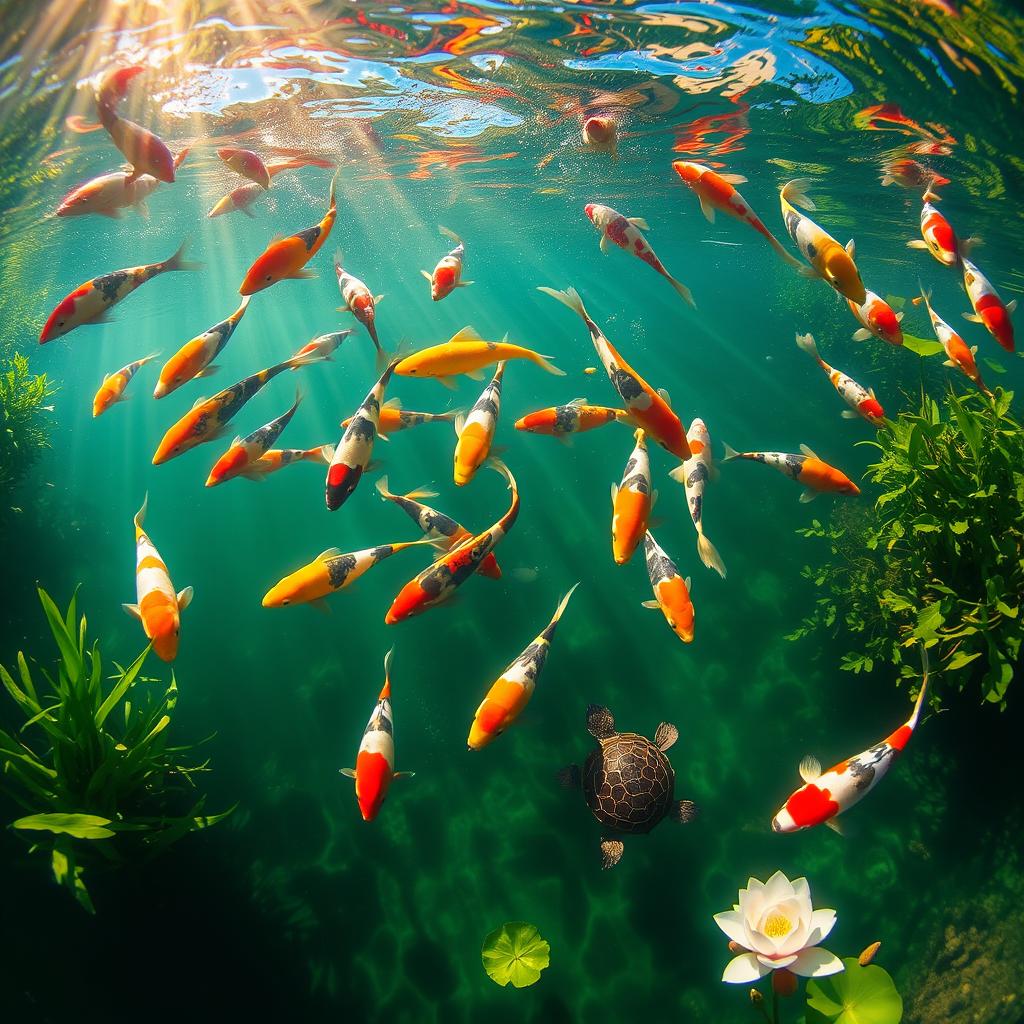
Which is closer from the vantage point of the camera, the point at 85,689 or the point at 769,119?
the point at 85,689

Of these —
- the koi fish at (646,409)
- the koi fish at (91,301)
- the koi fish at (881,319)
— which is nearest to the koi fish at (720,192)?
the koi fish at (881,319)

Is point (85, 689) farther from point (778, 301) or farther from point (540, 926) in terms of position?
point (778, 301)

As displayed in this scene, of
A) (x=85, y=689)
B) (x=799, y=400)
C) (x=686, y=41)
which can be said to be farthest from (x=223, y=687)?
(x=799, y=400)

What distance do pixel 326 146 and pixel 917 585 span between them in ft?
54.4

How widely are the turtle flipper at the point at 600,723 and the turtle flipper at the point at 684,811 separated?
91cm

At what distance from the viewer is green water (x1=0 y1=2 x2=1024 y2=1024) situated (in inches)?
188

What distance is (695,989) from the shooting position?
187 inches

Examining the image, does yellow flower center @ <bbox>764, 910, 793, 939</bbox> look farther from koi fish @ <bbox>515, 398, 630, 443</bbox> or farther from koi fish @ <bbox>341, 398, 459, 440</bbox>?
koi fish @ <bbox>341, 398, 459, 440</bbox>

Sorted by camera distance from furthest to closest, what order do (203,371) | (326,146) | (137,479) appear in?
(326,146) → (137,479) → (203,371)

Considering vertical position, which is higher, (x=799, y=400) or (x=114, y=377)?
(x=114, y=377)

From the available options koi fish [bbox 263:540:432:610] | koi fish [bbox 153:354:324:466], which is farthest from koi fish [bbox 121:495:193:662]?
koi fish [bbox 153:354:324:466]

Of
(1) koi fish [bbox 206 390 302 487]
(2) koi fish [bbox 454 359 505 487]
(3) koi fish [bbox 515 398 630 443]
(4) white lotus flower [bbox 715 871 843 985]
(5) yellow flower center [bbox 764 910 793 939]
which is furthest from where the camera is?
(3) koi fish [bbox 515 398 630 443]

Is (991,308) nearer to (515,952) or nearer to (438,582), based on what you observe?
(438,582)

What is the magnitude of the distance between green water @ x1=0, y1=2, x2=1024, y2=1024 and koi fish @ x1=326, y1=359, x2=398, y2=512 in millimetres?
2463
